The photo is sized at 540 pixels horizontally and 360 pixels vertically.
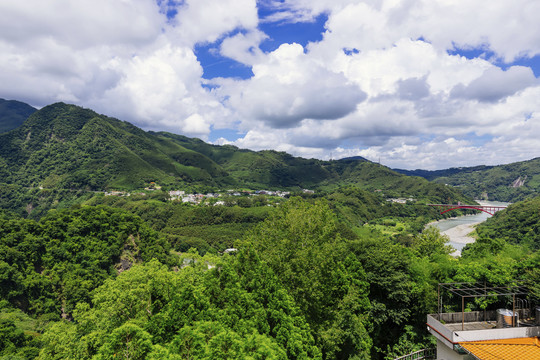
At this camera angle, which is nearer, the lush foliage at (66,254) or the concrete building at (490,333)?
the concrete building at (490,333)

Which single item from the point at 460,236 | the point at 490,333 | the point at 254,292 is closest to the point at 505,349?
the point at 490,333

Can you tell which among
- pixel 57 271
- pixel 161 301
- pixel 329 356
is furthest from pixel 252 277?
pixel 57 271

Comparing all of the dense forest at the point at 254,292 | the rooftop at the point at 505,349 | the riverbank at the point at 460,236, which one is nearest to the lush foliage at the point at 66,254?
the dense forest at the point at 254,292

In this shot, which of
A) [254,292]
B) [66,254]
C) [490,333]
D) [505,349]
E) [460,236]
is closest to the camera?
[505,349]

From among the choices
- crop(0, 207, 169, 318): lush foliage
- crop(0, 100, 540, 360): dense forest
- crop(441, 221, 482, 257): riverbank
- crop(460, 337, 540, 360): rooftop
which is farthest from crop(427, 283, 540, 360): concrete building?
crop(441, 221, 482, 257): riverbank

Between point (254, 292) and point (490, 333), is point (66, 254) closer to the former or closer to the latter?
point (254, 292)

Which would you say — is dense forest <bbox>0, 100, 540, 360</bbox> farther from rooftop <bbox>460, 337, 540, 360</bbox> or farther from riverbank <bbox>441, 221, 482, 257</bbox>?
riverbank <bbox>441, 221, 482, 257</bbox>

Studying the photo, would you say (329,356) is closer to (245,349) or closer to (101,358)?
(245,349)

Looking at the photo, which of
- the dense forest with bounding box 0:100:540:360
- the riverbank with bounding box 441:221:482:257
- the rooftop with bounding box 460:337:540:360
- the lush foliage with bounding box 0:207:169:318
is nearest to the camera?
the rooftop with bounding box 460:337:540:360

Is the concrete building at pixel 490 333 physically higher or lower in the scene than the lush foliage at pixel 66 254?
higher

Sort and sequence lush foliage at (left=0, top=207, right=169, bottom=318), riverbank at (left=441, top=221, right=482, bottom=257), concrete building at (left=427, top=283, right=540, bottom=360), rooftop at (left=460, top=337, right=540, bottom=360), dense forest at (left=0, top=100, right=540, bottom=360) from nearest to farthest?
rooftop at (left=460, top=337, right=540, bottom=360) < concrete building at (left=427, top=283, right=540, bottom=360) < dense forest at (left=0, top=100, right=540, bottom=360) < lush foliage at (left=0, top=207, right=169, bottom=318) < riverbank at (left=441, top=221, right=482, bottom=257)

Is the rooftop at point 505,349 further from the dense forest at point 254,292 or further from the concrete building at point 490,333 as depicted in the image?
the dense forest at point 254,292
